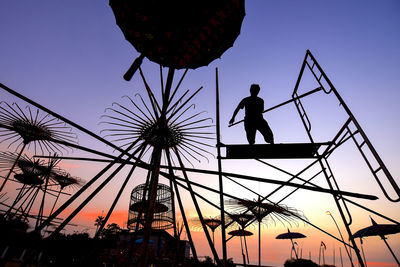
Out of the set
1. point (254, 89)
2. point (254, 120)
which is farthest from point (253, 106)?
point (254, 89)

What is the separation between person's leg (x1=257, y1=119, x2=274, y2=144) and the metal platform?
0.84 metres

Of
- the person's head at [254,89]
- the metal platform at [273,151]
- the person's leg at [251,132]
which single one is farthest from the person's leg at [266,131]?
the person's head at [254,89]

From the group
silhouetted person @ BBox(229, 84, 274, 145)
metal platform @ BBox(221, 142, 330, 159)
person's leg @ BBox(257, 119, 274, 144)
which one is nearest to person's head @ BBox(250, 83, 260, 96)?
silhouetted person @ BBox(229, 84, 274, 145)

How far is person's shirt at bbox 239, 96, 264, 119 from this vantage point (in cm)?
549

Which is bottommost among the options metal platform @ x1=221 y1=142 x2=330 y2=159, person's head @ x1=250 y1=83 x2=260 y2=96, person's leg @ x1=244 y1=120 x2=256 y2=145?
metal platform @ x1=221 y1=142 x2=330 y2=159

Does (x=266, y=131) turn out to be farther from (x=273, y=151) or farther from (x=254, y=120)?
(x=273, y=151)

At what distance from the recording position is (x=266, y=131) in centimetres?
534

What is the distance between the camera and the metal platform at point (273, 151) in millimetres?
4457

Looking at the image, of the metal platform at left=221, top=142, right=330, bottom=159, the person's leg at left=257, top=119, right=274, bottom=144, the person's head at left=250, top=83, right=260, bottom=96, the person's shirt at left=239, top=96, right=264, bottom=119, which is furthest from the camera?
the person's head at left=250, top=83, right=260, bottom=96

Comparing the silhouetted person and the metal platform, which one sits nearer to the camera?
the metal platform

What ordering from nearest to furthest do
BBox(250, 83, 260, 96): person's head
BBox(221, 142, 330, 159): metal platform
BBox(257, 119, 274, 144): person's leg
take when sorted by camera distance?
BBox(221, 142, 330, 159): metal platform, BBox(257, 119, 274, 144): person's leg, BBox(250, 83, 260, 96): person's head

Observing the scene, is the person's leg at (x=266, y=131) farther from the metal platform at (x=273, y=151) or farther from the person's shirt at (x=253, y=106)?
the metal platform at (x=273, y=151)

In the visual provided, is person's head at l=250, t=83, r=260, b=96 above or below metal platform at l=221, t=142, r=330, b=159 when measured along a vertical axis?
above

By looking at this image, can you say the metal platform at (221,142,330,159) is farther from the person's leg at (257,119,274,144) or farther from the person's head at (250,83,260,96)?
the person's head at (250,83,260,96)
